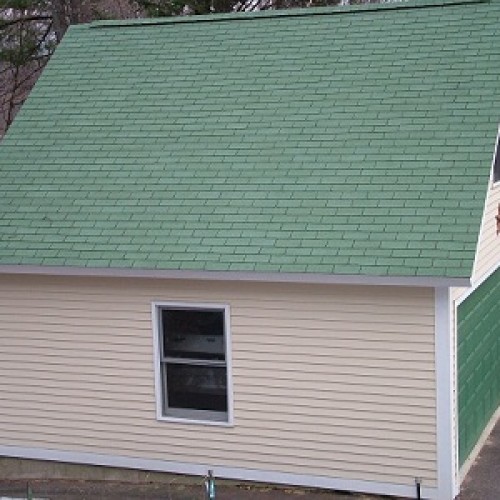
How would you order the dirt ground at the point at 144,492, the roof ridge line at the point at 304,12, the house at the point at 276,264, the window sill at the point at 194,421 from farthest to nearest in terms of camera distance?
the roof ridge line at the point at 304,12 → the window sill at the point at 194,421 → the dirt ground at the point at 144,492 → the house at the point at 276,264

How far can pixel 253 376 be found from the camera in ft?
33.7

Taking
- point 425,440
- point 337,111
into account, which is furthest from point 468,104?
point 425,440

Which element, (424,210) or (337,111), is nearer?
(424,210)

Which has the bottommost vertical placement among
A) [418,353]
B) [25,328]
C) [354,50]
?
[418,353]

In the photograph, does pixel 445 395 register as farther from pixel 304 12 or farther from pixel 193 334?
pixel 304 12

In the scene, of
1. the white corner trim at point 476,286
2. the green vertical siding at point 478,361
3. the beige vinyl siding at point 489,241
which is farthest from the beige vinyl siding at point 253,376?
the beige vinyl siding at point 489,241

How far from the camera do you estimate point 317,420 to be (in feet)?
32.9

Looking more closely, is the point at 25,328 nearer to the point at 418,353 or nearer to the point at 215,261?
the point at 215,261

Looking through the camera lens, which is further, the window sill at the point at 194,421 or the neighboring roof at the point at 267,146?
the window sill at the point at 194,421

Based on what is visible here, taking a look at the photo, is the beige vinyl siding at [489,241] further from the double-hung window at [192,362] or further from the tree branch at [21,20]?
the tree branch at [21,20]

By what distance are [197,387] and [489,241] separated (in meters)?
3.90

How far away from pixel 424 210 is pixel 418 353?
150cm

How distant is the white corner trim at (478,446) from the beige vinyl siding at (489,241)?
204 centimetres

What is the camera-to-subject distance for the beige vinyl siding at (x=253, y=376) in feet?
31.6
